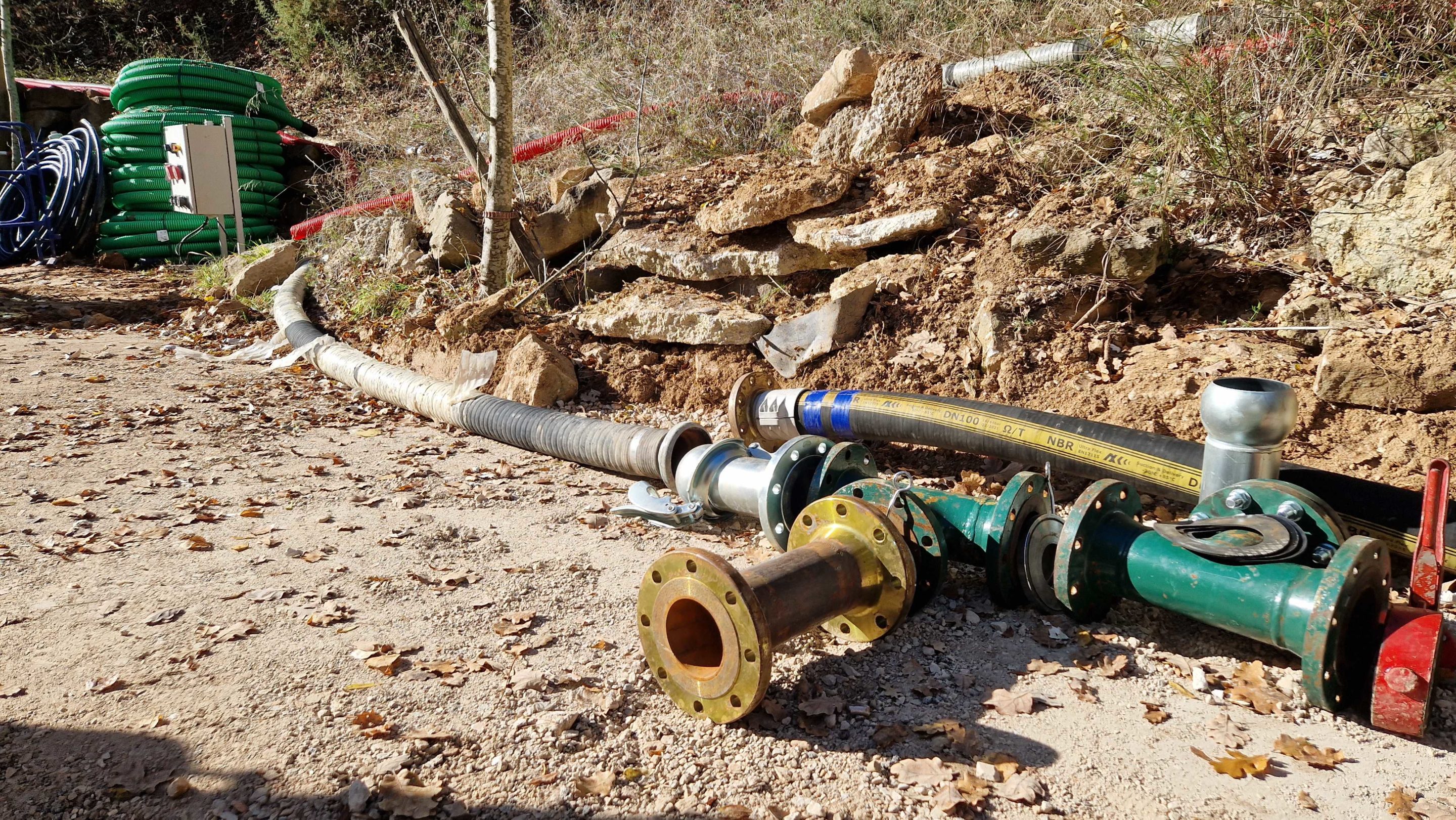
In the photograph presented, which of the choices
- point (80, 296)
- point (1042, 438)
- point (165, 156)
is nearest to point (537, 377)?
point (1042, 438)

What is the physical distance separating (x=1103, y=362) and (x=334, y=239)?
299 inches

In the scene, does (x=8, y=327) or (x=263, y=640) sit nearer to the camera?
(x=263, y=640)

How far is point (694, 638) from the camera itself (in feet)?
8.78

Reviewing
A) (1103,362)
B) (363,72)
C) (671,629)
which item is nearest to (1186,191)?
(1103,362)

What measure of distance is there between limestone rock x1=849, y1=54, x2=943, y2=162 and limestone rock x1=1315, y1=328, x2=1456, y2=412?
3083mm

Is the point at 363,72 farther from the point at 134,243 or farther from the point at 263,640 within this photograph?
the point at 263,640

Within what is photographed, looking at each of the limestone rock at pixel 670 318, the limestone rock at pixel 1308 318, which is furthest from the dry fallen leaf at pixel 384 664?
the limestone rock at pixel 1308 318

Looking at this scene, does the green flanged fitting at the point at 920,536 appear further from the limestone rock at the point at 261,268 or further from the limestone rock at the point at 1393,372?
the limestone rock at the point at 261,268

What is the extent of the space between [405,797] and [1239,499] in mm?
2508

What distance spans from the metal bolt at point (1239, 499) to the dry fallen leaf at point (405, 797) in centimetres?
242

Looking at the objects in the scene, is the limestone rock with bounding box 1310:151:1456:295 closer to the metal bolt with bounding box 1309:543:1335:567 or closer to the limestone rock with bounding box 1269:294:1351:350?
the limestone rock with bounding box 1269:294:1351:350

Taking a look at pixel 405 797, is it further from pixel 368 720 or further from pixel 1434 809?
pixel 1434 809

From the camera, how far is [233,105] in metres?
11.7

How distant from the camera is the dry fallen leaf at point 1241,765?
228 centimetres
